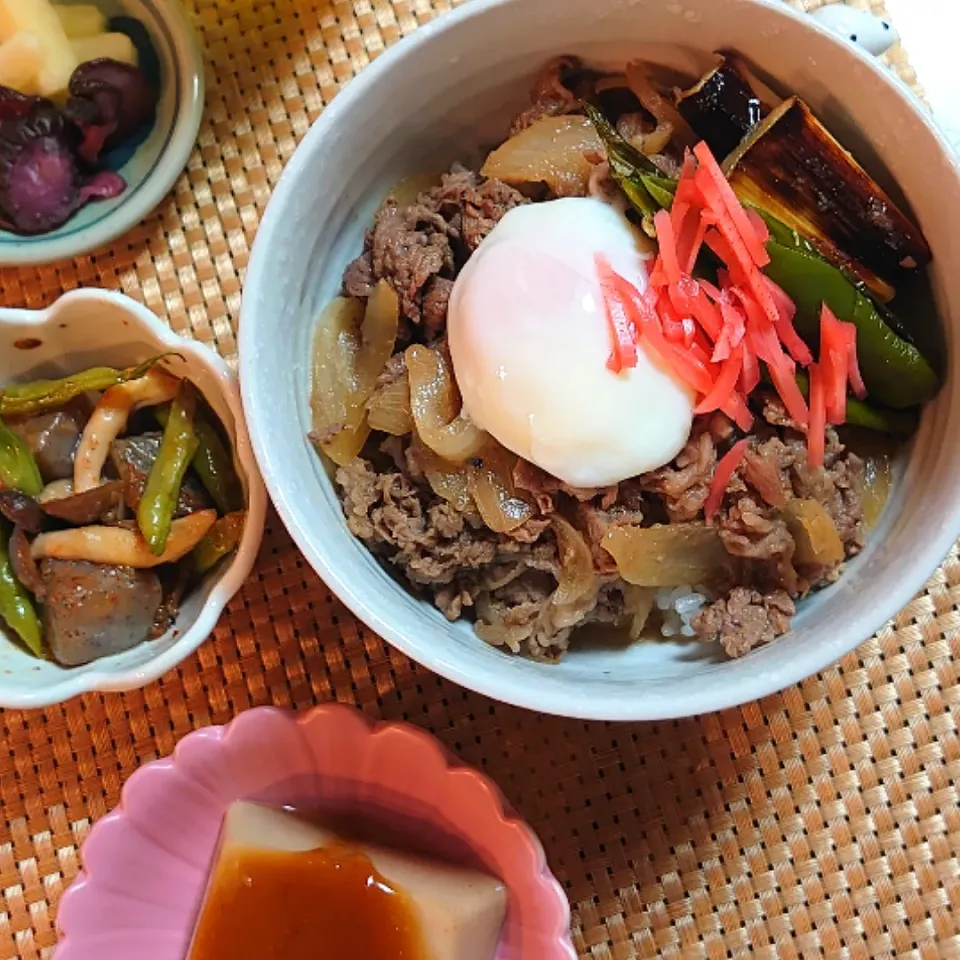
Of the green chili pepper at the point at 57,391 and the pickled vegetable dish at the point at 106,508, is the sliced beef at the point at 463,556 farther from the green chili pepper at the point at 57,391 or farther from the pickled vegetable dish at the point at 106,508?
the green chili pepper at the point at 57,391

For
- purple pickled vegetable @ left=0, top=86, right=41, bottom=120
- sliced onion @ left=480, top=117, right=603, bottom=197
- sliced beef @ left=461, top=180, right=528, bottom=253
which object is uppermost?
sliced onion @ left=480, top=117, right=603, bottom=197

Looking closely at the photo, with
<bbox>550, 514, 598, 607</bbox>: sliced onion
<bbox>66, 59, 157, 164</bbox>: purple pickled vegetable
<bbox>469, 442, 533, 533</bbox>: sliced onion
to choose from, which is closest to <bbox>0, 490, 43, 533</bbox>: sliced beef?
<bbox>66, 59, 157, 164</bbox>: purple pickled vegetable

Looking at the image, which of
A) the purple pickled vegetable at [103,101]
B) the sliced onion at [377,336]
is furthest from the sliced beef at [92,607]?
the purple pickled vegetable at [103,101]

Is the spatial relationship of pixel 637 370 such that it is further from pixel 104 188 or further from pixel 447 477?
pixel 104 188

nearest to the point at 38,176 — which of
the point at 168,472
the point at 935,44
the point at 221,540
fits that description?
the point at 168,472

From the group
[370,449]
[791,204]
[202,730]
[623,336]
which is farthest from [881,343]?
[202,730]

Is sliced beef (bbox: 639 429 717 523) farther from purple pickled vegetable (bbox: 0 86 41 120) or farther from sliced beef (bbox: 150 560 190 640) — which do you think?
purple pickled vegetable (bbox: 0 86 41 120)
